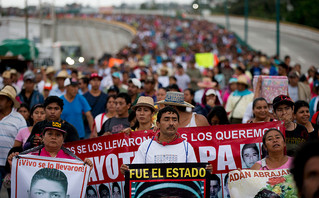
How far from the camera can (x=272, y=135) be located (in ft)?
20.0

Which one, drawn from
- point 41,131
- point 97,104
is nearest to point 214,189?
point 41,131

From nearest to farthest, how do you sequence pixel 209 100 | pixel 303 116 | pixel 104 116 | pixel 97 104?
pixel 303 116 < pixel 104 116 < pixel 209 100 < pixel 97 104

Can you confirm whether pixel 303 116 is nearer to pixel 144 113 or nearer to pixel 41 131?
pixel 144 113

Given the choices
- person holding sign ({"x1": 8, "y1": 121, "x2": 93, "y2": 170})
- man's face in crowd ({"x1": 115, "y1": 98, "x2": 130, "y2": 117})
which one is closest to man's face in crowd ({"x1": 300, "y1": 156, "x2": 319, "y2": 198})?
person holding sign ({"x1": 8, "y1": 121, "x2": 93, "y2": 170})

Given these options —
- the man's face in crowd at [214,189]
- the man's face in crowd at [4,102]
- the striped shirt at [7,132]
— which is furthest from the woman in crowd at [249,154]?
the man's face in crowd at [4,102]

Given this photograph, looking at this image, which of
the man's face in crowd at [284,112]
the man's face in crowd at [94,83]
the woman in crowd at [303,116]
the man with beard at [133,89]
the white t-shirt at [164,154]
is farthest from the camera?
the man's face in crowd at [94,83]

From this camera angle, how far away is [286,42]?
169 ft

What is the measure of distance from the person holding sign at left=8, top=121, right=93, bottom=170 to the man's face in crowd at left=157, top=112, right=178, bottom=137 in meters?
0.96

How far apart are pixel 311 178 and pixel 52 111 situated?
17.9 feet

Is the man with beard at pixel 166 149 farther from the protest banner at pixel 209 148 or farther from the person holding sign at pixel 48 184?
the protest banner at pixel 209 148

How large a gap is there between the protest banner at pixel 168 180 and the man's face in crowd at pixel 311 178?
9.77 feet

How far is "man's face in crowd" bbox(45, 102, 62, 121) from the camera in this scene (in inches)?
302

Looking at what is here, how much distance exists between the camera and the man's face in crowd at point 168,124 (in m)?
6.04

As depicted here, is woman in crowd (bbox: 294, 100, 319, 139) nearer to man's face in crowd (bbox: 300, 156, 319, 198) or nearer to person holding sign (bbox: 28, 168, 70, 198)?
person holding sign (bbox: 28, 168, 70, 198)
